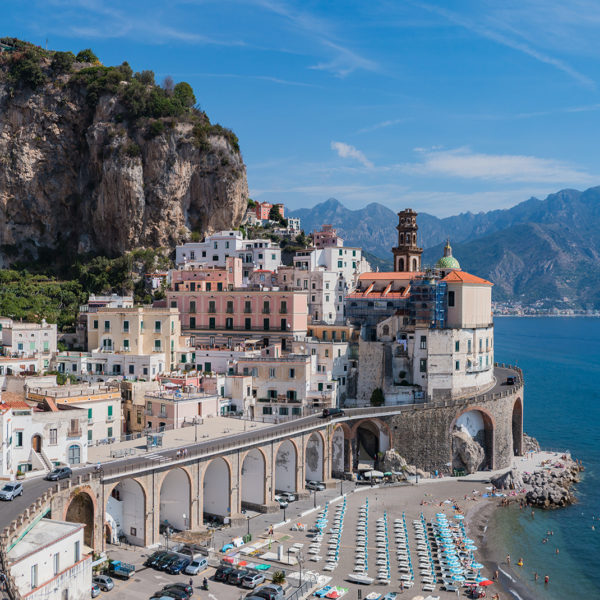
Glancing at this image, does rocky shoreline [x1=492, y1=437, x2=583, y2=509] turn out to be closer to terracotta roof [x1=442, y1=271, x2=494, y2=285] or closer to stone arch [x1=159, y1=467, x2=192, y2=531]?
terracotta roof [x1=442, y1=271, x2=494, y2=285]

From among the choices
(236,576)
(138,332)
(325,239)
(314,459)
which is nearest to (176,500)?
(236,576)

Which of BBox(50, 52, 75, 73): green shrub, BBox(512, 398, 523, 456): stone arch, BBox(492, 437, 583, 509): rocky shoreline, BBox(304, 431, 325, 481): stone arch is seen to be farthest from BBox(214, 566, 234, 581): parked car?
BBox(50, 52, 75, 73): green shrub

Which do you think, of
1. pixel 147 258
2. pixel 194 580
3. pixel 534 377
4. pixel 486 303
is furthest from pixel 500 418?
pixel 534 377

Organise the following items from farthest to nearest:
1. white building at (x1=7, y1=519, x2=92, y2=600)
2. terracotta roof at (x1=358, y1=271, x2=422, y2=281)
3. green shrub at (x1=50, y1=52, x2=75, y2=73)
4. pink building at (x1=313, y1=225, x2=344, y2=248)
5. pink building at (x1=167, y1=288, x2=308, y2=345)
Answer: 1. pink building at (x1=313, y1=225, x2=344, y2=248)
2. green shrub at (x1=50, y1=52, x2=75, y2=73)
3. terracotta roof at (x1=358, y1=271, x2=422, y2=281)
4. pink building at (x1=167, y1=288, x2=308, y2=345)
5. white building at (x1=7, y1=519, x2=92, y2=600)

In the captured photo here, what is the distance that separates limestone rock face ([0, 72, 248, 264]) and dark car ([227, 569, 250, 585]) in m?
59.6

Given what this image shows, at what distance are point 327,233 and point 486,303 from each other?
34508 mm

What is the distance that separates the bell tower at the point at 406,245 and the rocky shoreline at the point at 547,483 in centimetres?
3146

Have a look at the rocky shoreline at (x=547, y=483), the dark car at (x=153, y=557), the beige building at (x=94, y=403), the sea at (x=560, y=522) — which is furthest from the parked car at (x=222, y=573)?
the rocky shoreline at (x=547, y=483)

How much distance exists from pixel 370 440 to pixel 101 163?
53.1 meters

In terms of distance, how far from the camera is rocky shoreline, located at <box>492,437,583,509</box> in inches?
2352

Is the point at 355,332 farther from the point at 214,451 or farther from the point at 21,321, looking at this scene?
the point at 21,321

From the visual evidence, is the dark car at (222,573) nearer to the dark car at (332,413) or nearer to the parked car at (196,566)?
the parked car at (196,566)

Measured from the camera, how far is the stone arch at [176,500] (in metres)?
46.3

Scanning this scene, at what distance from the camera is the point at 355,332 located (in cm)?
7525
